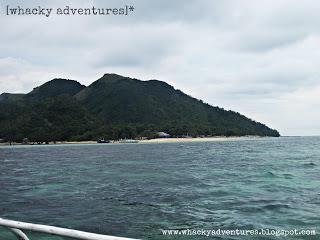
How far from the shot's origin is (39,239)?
11.6m

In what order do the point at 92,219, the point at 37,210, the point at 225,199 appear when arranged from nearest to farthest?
the point at 92,219 → the point at 37,210 → the point at 225,199

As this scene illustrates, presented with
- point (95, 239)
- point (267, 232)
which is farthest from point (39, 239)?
point (95, 239)

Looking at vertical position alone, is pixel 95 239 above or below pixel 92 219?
above

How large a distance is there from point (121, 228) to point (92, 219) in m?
2.16

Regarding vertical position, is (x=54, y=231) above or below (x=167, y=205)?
above

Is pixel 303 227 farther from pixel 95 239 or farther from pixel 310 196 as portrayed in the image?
pixel 95 239

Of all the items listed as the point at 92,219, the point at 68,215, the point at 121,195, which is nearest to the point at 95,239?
the point at 92,219

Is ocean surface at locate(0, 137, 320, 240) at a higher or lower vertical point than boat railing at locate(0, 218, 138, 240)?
lower

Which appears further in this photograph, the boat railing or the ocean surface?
the ocean surface

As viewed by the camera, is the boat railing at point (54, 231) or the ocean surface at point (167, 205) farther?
the ocean surface at point (167, 205)

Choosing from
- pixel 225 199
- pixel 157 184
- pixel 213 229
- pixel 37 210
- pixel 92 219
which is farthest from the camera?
pixel 157 184

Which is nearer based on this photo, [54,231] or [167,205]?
[54,231]

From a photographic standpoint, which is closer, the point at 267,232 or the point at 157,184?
the point at 267,232

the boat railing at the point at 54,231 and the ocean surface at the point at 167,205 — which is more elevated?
the boat railing at the point at 54,231
